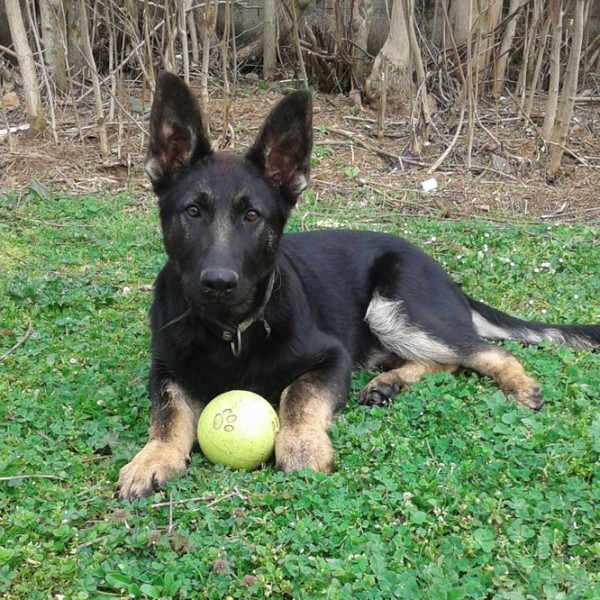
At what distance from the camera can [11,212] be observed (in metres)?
8.03

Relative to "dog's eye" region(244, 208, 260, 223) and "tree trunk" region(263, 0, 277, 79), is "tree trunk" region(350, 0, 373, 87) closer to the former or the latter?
"tree trunk" region(263, 0, 277, 79)

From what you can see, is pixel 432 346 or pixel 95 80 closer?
pixel 432 346

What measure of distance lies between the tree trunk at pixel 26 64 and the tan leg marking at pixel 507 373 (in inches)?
280

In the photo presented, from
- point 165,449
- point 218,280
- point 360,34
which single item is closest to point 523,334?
point 218,280

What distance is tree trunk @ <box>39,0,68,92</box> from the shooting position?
9967 mm

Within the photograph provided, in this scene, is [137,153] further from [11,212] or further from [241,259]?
[241,259]

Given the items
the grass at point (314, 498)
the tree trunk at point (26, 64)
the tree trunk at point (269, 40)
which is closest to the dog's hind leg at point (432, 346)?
the grass at point (314, 498)

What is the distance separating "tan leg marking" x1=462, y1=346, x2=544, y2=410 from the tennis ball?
5.11 feet

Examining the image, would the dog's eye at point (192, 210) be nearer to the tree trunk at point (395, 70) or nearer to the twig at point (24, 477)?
the twig at point (24, 477)

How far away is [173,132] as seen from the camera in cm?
431

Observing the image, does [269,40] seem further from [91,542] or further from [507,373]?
[91,542]

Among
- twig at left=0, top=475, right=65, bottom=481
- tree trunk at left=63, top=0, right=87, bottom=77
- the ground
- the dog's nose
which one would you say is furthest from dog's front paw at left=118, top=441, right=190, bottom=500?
tree trunk at left=63, top=0, right=87, bottom=77

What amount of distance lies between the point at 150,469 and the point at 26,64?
288 inches

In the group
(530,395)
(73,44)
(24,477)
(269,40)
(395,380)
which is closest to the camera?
(24,477)
